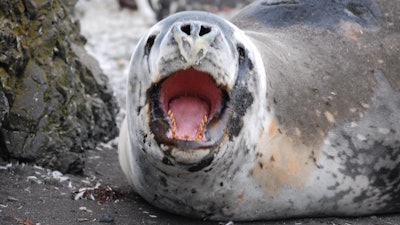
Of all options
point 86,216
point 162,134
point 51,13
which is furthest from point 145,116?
point 51,13

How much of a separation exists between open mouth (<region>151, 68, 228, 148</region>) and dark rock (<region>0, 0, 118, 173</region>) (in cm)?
102

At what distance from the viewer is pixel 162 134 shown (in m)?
3.02

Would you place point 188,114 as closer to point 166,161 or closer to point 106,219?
point 166,161

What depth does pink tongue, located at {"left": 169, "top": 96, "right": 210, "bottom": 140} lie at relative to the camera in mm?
3000

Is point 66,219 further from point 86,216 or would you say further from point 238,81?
point 238,81

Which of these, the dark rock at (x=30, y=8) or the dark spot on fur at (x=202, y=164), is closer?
the dark spot on fur at (x=202, y=164)

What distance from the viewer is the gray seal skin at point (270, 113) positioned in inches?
119

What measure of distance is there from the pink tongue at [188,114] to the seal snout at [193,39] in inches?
8.7

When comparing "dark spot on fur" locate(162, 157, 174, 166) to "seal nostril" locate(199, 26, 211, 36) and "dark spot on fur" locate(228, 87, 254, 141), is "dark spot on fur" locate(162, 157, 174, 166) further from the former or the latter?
"seal nostril" locate(199, 26, 211, 36)

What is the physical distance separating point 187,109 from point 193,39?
288mm

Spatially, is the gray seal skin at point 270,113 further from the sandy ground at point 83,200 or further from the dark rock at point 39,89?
the dark rock at point 39,89

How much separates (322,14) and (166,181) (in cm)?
141

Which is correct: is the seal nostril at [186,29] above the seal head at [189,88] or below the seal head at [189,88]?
above

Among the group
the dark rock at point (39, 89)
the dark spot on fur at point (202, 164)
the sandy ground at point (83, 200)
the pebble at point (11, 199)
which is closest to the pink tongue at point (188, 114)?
the dark spot on fur at point (202, 164)
